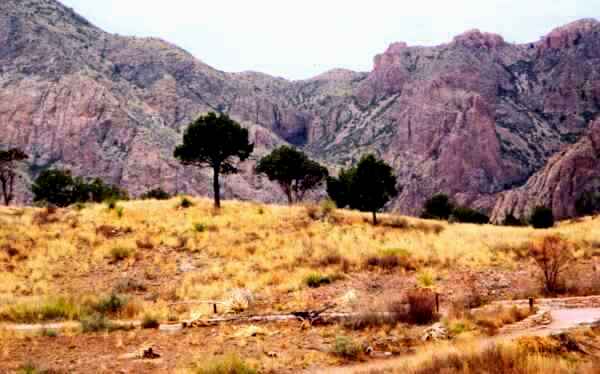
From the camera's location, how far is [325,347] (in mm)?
12352

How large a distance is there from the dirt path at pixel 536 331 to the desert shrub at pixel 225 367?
1272mm

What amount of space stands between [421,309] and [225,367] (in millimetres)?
6407

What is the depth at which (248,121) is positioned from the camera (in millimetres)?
197125

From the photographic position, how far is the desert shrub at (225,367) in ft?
32.5

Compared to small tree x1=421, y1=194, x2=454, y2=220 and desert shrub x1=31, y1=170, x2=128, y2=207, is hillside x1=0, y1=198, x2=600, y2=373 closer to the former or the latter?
desert shrub x1=31, y1=170, x2=128, y2=207

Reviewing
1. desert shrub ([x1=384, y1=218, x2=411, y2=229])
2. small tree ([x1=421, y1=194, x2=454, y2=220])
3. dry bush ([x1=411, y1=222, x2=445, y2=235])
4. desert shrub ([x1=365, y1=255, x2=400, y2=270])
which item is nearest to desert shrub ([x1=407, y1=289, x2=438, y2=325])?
desert shrub ([x1=365, y1=255, x2=400, y2=270])

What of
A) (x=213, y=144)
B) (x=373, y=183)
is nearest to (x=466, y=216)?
(x=373, y=183)

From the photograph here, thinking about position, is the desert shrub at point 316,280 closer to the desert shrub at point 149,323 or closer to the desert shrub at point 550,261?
the desert shrub at point 149,323

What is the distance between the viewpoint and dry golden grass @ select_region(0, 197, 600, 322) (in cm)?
2109

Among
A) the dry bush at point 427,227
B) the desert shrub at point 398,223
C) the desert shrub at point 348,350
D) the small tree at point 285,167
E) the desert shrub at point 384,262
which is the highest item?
the small tree at point 285,167

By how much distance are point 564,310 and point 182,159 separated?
3331 cm

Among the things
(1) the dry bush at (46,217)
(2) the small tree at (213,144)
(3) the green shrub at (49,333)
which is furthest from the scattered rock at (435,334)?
(2) the small tree at (213,144)

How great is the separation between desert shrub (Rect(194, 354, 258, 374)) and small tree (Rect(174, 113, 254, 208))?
3106cm

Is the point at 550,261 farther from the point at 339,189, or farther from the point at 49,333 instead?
Answer: the point at 339,189
